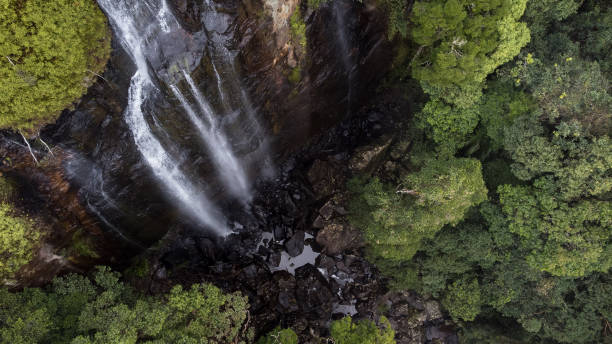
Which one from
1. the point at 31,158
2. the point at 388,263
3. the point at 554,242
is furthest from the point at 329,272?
the point at 31,158

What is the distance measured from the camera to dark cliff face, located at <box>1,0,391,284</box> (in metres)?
14.1

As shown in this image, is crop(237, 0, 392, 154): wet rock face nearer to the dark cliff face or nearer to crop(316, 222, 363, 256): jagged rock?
the dark cliff face

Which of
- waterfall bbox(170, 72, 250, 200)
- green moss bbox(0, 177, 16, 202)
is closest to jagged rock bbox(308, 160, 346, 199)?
waterfall bbox(170, 72, 250, 200)

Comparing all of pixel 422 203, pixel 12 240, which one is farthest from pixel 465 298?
pixel 12 240

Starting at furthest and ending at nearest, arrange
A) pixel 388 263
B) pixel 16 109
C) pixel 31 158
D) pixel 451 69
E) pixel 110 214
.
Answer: pixel 388 263 < pixel 110 214 < pixel 451 69 < pixel 31 158 < pixel 16 109

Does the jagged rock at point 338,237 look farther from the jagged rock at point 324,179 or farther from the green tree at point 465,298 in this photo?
the green tree at point 465,298

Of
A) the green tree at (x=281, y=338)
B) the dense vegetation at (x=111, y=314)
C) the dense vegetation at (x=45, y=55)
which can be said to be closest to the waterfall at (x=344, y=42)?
the dense vegetation at (x=45, y=55)

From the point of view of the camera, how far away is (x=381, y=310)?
2319 cm

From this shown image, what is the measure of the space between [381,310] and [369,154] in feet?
33.1

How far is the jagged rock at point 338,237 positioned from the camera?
21.8 meters

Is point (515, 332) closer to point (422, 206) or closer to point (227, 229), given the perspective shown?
point (422, 206)

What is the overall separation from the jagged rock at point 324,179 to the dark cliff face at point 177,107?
2.49m

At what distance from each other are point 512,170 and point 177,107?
50.8ft

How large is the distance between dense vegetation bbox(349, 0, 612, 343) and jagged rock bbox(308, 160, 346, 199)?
2.11m
